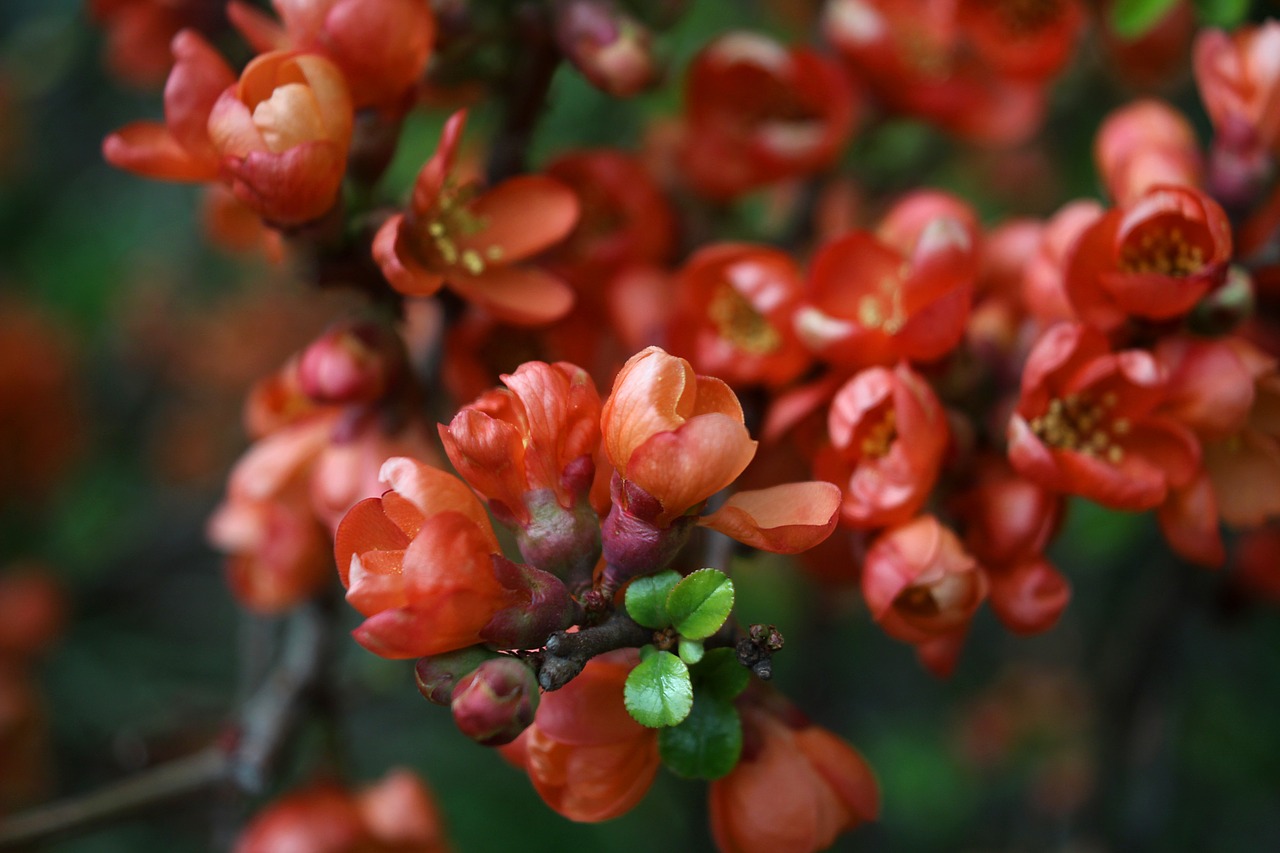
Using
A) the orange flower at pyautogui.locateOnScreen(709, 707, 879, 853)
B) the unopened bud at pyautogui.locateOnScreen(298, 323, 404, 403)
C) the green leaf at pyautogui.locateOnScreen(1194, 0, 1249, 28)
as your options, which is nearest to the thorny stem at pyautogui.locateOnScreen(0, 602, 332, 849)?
the unopened bud at pyautogui.locateOnScreen(298, 323, 404, 403)

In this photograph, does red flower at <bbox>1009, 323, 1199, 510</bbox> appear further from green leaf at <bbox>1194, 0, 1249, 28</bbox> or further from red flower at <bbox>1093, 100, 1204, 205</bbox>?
green leaf at <bbox>1194, 0, 1249, 28</bbox>

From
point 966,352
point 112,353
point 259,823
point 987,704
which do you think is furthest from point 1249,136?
point 112,353

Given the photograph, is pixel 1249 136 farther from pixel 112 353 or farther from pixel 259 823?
pixel 112 353

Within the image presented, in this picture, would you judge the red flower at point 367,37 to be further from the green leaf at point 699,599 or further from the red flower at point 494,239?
the green leaf at point 699,599

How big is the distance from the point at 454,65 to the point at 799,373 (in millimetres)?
458

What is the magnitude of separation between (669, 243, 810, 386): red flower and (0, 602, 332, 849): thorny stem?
→ 58 centimetres

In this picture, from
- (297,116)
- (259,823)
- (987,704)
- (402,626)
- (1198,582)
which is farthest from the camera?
(987,704)

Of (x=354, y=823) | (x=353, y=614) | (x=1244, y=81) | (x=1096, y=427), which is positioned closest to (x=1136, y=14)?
(x=1244, y=81)

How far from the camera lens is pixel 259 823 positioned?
4.01 ft

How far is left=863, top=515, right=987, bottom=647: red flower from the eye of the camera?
829 millimetres

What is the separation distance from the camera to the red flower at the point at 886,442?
0.84 metres

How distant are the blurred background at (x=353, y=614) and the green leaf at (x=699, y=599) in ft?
2.43

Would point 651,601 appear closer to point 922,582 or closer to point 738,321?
point 922,582

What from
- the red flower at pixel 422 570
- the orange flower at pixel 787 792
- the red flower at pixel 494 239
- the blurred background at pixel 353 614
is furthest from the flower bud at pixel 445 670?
the blurred background at pixel 353 614
